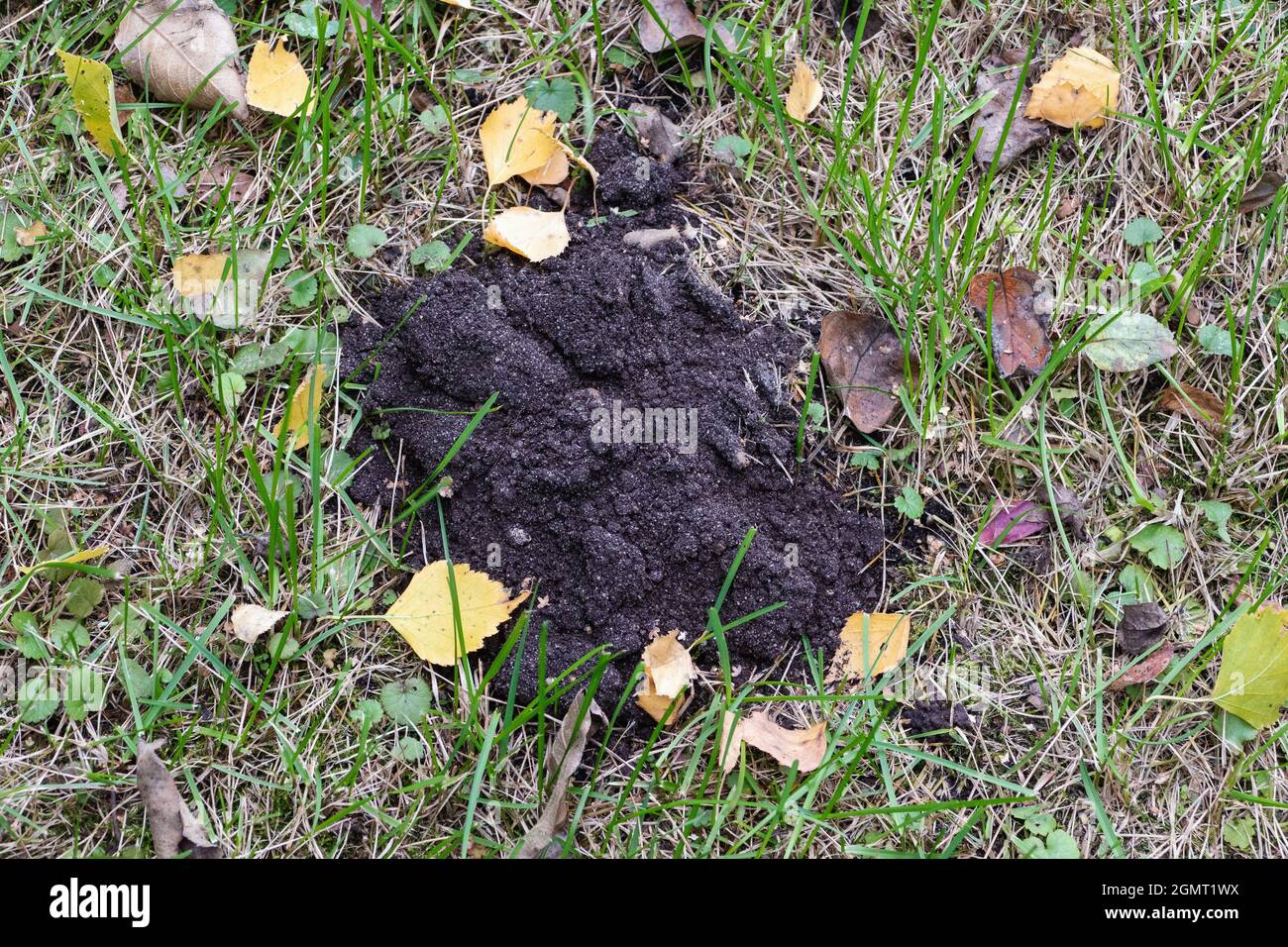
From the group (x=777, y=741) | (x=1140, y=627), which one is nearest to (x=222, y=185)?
(x=777, y=741)

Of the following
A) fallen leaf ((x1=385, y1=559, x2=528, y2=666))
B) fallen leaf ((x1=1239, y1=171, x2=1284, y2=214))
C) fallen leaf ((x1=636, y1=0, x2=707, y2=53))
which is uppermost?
fallen leaf ((x1=636, y1=0, x2=707, y2=53))

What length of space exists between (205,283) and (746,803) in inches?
66.2

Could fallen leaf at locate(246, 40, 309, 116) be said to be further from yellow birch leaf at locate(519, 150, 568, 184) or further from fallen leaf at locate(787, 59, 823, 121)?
fallen leaf at locate(787, 59, 823, 121)

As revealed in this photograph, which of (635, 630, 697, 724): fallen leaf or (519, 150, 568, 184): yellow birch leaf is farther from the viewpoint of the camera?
(519, 150, 568, 184): yellow birch leaf

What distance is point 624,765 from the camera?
1996 mm

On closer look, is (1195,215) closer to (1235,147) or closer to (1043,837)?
(1235,147)

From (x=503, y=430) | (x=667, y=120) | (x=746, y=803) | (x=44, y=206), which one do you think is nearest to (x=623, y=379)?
(x=503, y=430)

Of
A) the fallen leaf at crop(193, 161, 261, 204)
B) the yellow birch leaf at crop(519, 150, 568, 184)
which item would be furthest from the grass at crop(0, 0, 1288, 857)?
the yellow birch leaf at crop(519, 150, 568, 184)

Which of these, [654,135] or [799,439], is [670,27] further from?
[799,439]

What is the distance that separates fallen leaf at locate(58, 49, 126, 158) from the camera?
7.41 ft

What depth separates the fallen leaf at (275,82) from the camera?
2.35m

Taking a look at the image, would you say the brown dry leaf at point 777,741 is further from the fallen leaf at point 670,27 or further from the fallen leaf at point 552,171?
the fallen leaf at point 670,27

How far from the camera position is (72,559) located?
2059mm

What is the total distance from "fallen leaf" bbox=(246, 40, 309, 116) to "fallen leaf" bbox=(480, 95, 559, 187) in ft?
1.52
